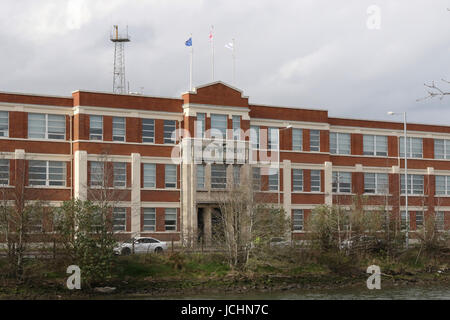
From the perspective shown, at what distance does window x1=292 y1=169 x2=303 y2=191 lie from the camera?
70.1 m

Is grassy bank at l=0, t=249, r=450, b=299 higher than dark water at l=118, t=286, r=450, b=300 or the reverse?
higher

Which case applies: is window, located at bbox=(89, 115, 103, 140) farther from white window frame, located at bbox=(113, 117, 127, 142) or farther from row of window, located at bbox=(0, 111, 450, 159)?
white window frame, located at bbox=(113, 117, 127, 142)

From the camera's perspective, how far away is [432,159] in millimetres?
77812

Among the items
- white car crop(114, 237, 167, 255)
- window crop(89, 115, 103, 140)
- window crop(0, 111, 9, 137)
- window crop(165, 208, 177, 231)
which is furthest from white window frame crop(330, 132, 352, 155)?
window crop(0, 111, 9, 137)

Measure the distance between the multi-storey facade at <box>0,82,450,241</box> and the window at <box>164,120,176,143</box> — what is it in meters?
0.09

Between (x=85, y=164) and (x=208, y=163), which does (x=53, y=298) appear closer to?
(x=85, y=164)

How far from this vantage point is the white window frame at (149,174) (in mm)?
63469

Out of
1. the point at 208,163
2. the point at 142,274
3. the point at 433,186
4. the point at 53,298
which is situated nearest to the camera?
the point at 53,298

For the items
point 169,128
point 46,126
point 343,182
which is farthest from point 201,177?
point 343,182

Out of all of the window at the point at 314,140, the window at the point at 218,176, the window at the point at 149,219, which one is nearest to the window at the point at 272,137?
the window at the point at 314,140

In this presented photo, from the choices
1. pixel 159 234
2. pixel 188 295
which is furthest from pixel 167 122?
pixel 188 295

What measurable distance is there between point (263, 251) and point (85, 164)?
18.4 m

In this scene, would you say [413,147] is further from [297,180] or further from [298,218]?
[298,218]

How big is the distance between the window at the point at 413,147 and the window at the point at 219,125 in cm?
2100
